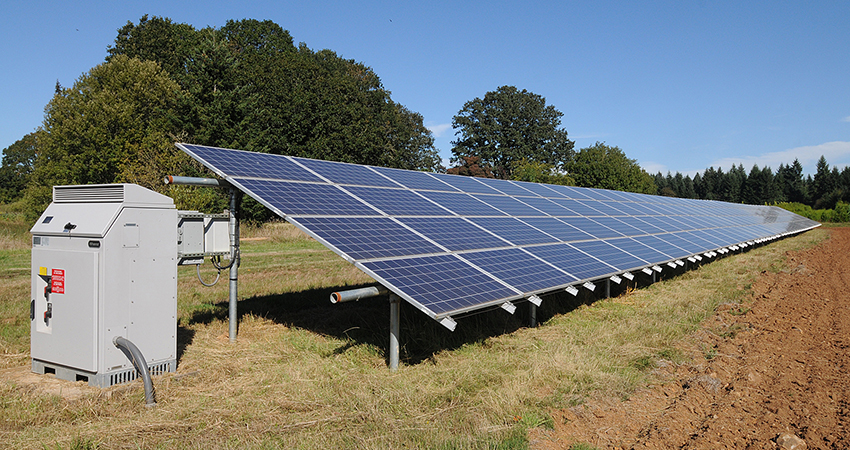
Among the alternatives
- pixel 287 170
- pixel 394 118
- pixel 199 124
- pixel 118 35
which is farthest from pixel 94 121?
pixel 287 170

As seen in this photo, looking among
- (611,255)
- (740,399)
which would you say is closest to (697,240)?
(611,255)

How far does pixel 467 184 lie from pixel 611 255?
5186 mm

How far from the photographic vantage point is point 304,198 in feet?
30.1

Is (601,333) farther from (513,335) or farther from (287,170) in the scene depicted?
(287,170)

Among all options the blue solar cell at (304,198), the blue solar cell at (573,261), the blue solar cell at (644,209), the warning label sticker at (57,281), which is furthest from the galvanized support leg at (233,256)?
the blue solar cell at (644,209)

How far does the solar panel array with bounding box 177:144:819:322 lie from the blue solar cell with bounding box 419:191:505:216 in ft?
0.16

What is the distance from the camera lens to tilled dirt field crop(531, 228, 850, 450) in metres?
5.63

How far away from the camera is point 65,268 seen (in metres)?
7.38

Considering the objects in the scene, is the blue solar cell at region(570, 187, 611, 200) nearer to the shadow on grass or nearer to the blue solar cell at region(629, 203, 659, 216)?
the blue solar cell at region(629, 203, 659, 216)

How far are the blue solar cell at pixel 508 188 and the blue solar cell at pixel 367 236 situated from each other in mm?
8904

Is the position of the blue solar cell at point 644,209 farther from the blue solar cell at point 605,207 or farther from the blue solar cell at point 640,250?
the blue solar cell at point 640,250

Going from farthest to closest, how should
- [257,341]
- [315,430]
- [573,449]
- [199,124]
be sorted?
[199,124], [257,341], [315,430], [573,449]

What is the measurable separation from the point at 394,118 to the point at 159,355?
65.1 metres

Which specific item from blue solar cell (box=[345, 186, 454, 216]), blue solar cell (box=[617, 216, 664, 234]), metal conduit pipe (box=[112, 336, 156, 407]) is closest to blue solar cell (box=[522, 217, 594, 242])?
blue solar cell (box=[345, 186, 454, 216])
